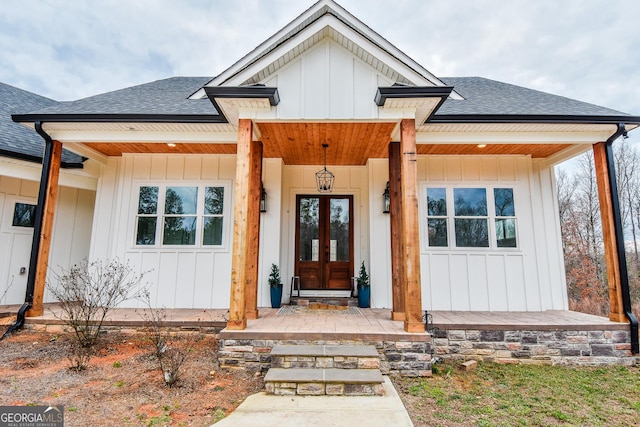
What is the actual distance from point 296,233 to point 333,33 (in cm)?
397

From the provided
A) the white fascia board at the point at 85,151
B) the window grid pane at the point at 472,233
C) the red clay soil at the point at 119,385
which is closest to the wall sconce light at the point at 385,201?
the window grid pane at the point at 472,233

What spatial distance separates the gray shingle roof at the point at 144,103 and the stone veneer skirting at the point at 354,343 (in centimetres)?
347

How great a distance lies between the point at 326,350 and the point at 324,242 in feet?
11.3

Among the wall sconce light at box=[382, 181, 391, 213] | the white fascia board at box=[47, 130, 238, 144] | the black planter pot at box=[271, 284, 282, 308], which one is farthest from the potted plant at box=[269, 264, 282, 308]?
the white fascia board at box=[47, 130, 238, 144]

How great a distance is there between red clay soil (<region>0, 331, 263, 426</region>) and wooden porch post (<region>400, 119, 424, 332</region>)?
2.01 metres

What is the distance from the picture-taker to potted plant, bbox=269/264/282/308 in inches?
231

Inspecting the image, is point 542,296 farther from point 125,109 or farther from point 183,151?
point 125,109

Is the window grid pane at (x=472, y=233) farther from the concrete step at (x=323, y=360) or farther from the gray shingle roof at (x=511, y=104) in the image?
the concrete step at (x=323, y=360)

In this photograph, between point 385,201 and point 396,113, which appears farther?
point 385,201

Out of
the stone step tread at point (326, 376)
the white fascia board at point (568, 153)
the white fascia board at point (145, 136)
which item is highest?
the white fascia board at point (145, 136)

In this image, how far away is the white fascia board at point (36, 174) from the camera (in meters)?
5.48

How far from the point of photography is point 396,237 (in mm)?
4977

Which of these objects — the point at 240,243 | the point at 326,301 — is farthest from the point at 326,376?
the point at 326,301

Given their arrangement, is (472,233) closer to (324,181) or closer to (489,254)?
(489,254)
